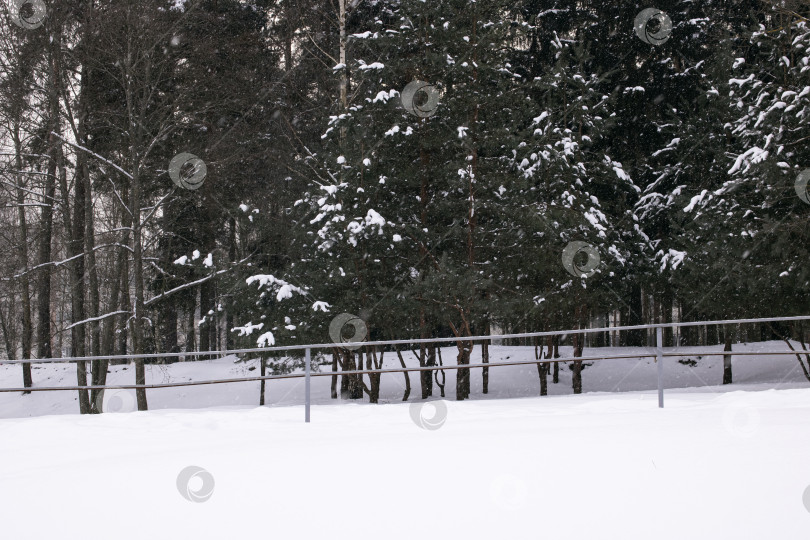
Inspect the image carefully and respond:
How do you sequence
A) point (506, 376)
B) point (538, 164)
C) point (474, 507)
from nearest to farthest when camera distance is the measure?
point (474, 507) < point (538, 164) < point (506, 376)

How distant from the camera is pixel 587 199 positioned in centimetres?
1838

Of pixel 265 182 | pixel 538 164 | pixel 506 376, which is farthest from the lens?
pixel 506 376

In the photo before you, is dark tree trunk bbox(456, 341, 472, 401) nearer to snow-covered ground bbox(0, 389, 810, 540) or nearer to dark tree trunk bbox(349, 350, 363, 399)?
dark tree trunk bbox(349, 350, 363, 399)

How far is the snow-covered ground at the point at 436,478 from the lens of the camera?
4.75 metres

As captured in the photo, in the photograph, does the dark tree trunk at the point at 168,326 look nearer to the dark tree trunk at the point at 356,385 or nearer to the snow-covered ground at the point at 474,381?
the snow-covered ground at the point at 474,381

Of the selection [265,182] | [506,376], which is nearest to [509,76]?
[265,182]

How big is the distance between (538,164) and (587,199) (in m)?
1.62

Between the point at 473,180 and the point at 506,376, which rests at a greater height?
the point at 473,180

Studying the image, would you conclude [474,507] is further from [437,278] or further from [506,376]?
[506,376]

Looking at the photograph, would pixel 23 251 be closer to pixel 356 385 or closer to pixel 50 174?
pixel 50 174

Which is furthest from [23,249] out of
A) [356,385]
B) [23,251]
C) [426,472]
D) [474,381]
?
[426,472]

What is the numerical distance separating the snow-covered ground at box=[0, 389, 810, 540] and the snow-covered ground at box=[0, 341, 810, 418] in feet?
41.6

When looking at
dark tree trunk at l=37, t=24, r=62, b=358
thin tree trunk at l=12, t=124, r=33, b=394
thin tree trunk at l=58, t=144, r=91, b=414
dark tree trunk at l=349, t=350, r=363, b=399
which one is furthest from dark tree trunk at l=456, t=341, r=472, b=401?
thin tree trunk at l=12, t=124, r=33, b=394

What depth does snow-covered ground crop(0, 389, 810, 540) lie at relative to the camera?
475cm
